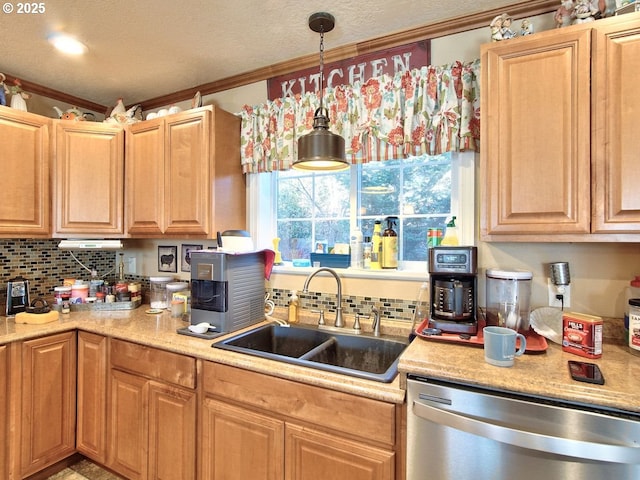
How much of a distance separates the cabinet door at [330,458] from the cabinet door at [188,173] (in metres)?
1.30

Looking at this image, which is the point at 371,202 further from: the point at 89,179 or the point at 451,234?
the point at 89,179

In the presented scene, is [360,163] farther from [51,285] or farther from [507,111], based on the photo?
[51,285]

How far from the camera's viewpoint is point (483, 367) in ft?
3.74

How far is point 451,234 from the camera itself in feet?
5.53

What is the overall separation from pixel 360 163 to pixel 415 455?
140 cm

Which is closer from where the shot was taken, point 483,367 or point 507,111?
point 483,367

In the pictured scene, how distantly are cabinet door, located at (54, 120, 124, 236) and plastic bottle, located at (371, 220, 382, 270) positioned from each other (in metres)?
1.78

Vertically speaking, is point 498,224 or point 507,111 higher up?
point 507,111

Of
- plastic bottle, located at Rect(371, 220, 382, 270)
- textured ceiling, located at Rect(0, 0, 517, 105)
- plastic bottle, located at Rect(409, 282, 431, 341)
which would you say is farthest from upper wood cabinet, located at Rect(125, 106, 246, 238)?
plastic bottle, located at Rect(409, 282, 431, 341)

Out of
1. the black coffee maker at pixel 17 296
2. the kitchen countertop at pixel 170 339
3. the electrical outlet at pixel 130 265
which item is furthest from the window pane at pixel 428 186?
the black coffee maker at pixel 17 296

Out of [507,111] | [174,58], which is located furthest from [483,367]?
[174,58]

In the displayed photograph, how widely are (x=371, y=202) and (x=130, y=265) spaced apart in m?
2.09

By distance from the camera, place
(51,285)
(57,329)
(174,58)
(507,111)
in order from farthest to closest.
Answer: (51,285), (174,58), (57,329), (507,111)

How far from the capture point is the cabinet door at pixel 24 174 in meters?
2.02
